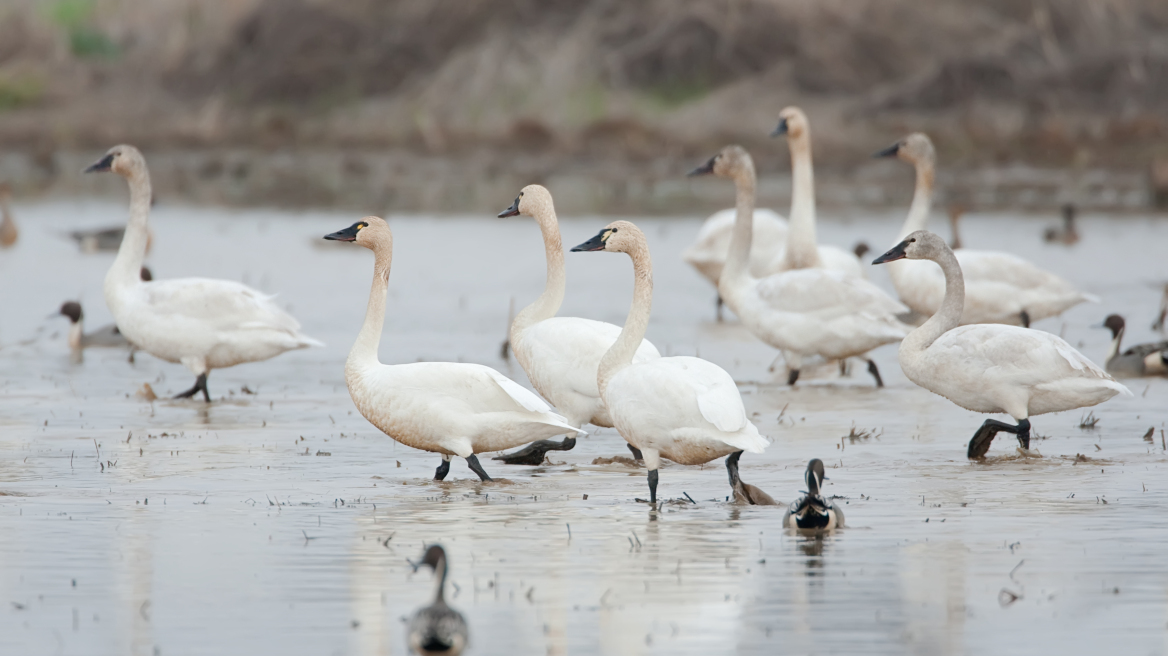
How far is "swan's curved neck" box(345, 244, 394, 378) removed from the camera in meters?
8.09

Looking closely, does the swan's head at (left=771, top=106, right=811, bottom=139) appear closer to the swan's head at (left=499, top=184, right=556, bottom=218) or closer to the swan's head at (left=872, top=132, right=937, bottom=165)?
the swan's head at (left=872, top=132, right=937, bottom=165)

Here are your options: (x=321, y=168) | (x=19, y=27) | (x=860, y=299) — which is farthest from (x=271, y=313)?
(x=19, y=27)

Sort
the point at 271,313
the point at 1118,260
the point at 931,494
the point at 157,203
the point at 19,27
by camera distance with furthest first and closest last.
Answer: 1. the point at 19,27
2. the point at 157,203
3. the point at 1118,260
4. the point at 271,313
5. the point at 931,494

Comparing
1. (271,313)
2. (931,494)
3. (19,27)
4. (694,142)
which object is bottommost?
(931,494)

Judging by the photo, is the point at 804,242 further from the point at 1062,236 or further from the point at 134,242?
the point at 1062,236

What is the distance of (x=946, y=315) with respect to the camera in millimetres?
8961

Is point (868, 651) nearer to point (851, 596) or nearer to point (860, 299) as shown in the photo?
point (851, 596)

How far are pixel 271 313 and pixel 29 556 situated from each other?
4.64 meters

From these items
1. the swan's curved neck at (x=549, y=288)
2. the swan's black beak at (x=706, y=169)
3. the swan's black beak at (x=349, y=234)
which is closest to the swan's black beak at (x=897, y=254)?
the swan's curved neck at (x=549, y=288)

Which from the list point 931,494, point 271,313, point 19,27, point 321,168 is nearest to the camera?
point 931,494

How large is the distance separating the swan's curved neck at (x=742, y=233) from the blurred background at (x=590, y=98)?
13.1 meters

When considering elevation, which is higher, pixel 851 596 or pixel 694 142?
pixel 694 142

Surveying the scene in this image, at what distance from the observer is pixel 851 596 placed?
5516 mm

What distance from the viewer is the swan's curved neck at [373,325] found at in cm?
809
